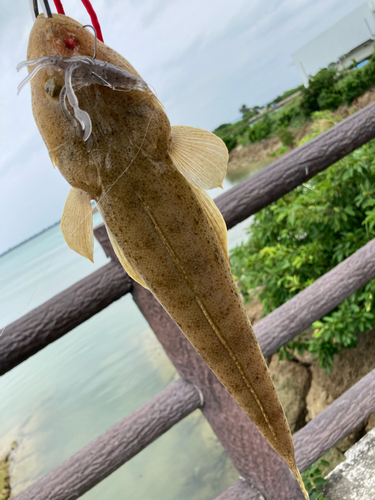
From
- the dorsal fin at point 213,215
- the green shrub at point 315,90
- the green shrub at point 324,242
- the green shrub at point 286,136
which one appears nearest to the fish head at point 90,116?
the dorsal fin at point 213,215

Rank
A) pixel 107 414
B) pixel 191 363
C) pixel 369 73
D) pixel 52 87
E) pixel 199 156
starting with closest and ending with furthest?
pixel 52 87 → pixel 199 156 → pixel 191 363 → pixel 107 414 → pixel 369 73

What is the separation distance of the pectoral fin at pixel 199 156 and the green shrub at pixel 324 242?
2.19m

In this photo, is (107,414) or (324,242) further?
(107,414)

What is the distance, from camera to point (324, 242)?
329cm

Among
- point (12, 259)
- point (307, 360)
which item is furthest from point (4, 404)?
point (12, 259)

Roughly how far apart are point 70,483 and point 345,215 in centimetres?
252

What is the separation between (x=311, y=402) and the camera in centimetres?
369

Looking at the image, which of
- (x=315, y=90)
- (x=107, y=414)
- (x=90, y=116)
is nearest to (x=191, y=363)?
→ (x=90, y=116)

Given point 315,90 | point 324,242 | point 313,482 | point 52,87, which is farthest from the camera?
point 315,90

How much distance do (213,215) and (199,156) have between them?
0.39 ft

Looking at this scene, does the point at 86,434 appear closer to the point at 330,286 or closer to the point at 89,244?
the point at 330,286

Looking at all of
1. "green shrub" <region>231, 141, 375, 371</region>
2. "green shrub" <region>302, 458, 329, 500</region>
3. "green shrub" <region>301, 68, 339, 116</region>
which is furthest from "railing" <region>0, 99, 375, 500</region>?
"green shrub" <region>301, 68, 339, 116</region>

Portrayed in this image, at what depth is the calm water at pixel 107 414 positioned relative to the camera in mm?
4004

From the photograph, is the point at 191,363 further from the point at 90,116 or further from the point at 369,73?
the point at 369,73
